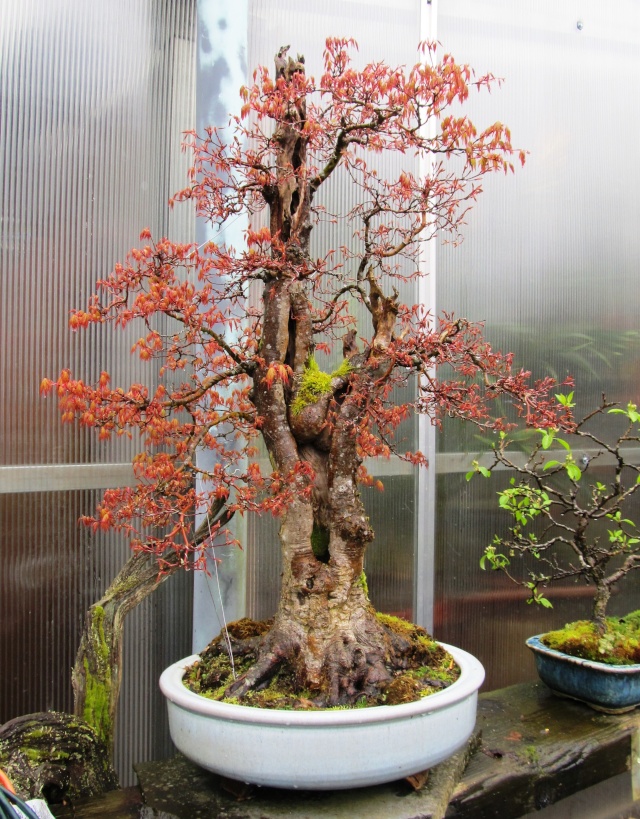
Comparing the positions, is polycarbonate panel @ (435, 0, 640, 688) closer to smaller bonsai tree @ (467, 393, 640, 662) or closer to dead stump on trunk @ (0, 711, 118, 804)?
smaller bonsai tree @ (467, 393, 640, 662)

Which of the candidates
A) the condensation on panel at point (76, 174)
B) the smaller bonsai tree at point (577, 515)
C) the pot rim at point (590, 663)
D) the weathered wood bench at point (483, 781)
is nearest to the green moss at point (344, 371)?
the smaller bonsai tree at point (577, 515)

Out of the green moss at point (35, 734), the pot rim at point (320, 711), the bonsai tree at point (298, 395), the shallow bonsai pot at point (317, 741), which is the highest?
the bonsai tree at point (298, 395)

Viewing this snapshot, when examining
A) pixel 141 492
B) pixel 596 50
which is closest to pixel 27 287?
pixel 141 492

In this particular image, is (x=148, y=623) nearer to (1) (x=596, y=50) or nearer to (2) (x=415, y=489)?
(2) (x=415, y=489)

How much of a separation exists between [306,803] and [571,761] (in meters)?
0.82

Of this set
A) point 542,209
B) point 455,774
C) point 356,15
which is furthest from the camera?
point 542,209

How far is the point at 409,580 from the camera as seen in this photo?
2613mm

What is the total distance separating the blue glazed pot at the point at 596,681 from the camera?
2.08m

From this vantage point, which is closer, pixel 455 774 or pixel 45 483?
pixel 455 774

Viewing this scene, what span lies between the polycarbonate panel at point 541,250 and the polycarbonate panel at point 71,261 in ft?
3.65

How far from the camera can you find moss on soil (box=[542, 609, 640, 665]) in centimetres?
214

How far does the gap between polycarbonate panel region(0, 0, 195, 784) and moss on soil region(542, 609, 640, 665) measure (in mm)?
1234

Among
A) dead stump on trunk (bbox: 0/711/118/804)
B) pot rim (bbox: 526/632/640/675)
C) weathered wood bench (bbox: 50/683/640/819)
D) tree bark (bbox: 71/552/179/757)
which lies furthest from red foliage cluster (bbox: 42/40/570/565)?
pot rim (bbox: 526/632/640/675)

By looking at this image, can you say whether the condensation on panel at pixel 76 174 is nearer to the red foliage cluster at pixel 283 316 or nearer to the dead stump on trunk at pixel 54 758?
the red foliage cluster at pixel 283 316
